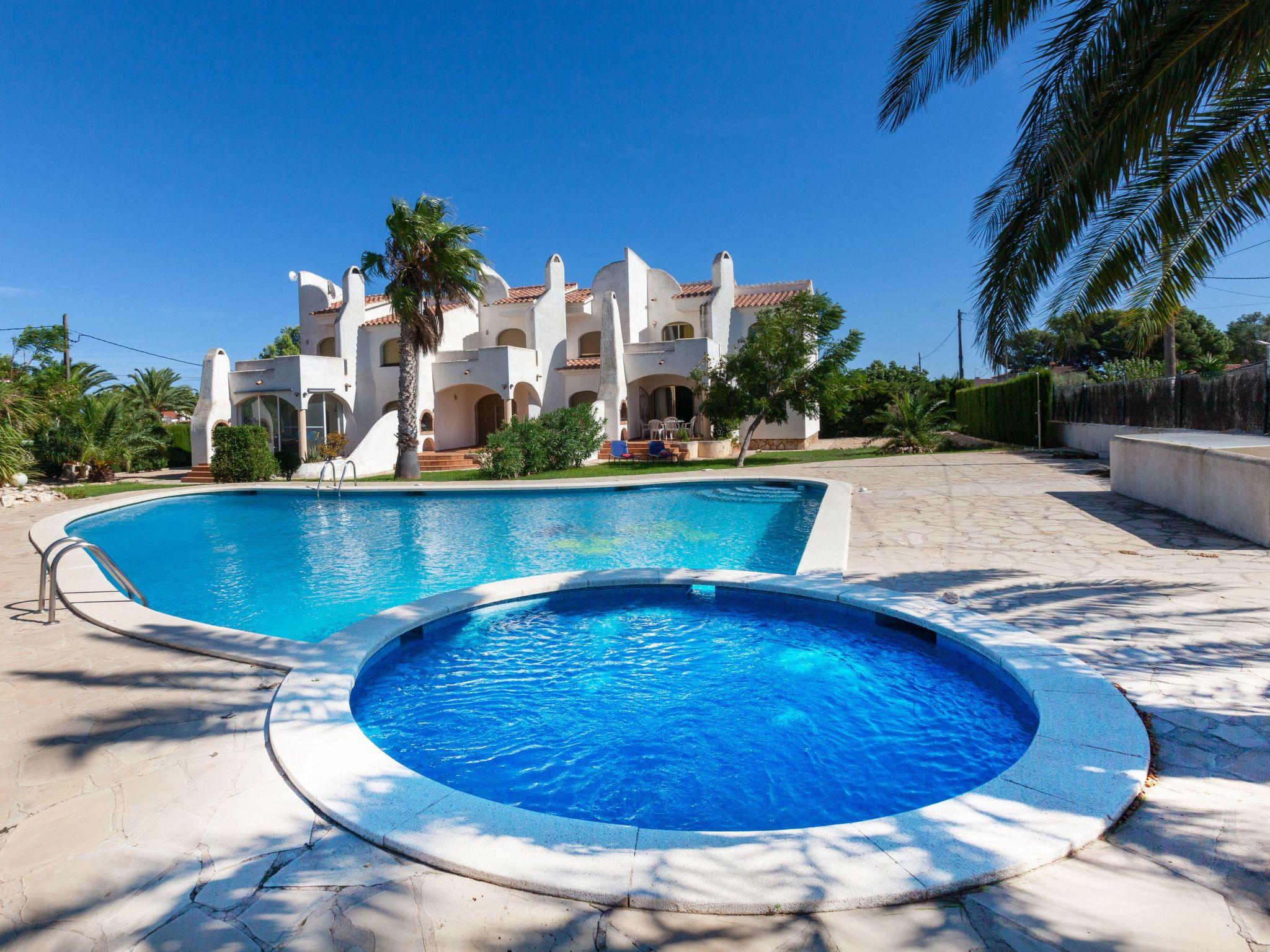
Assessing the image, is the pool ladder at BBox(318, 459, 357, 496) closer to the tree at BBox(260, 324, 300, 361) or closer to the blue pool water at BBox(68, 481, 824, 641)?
the blue pool water at BBox(68, 481, 824, 641)

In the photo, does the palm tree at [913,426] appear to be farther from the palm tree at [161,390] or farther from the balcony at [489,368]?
the palm tree at [161,390]

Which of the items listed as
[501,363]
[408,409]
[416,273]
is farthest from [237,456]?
[501,363]

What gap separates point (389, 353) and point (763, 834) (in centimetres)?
2861

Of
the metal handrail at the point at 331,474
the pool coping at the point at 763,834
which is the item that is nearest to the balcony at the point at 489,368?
the metal handrail at the point at 331,474

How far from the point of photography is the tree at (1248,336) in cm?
5612

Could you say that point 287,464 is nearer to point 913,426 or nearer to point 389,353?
point 389,353

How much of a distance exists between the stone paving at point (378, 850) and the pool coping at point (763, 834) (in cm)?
6

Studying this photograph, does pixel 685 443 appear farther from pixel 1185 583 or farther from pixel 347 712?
pixel 347 712

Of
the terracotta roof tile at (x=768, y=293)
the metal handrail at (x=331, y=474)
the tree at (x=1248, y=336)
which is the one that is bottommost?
Answer: the metal handrail at (x=331, y=474)

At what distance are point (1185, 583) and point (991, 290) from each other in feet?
10.6

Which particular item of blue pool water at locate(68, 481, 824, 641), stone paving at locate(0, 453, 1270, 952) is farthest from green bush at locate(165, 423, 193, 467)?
stone paving at locate(0, 453, 1270, 952)

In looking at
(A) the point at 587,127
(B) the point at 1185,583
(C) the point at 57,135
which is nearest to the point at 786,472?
(B) the point at 1185,583

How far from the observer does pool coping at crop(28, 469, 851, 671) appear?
5164 mm

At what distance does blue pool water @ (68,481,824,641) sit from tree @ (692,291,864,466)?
5045mm
